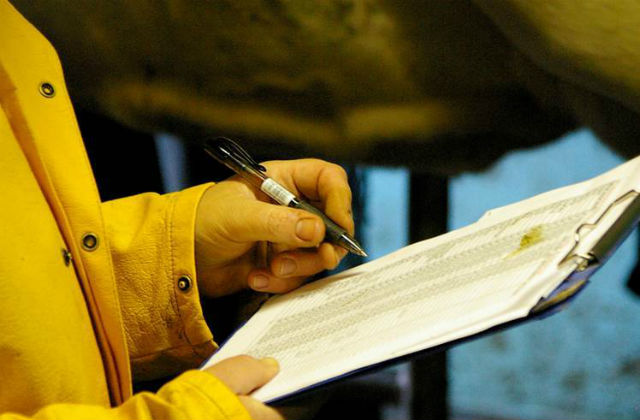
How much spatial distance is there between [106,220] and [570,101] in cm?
42

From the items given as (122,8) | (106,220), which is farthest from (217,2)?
(106,220)

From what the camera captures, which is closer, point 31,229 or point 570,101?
point 31,229

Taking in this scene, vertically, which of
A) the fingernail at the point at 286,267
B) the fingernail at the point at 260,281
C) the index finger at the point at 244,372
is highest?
the index finger at the point at 244,372

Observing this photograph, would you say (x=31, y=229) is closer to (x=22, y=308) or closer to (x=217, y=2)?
(x=22, y=308)

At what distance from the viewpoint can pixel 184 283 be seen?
21.5 inches

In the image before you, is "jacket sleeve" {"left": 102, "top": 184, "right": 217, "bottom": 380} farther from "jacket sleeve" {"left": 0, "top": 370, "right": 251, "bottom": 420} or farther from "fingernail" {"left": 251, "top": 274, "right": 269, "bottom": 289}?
"jacket sleeve" {"left": 0, "top": 370, "right": 251, "bottom": 420}

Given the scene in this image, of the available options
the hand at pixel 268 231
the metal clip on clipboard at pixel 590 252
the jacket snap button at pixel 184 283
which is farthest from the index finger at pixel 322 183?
the metal clip on clipboard at pixel 590 252

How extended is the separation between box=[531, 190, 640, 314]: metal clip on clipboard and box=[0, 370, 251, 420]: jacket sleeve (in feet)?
0.47

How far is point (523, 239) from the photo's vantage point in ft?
1.35

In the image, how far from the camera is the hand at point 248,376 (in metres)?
0.36

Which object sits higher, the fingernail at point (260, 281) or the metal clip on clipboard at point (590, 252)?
the metal clip on clipboard at point (590, 252)

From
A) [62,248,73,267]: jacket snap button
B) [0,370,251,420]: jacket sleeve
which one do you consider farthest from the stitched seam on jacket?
[62,248,73,267]: jacket snap button

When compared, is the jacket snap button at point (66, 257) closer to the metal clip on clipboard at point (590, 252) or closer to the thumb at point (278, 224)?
the thumb at point (278, 224)

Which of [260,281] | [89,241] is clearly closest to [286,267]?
[260,281]
